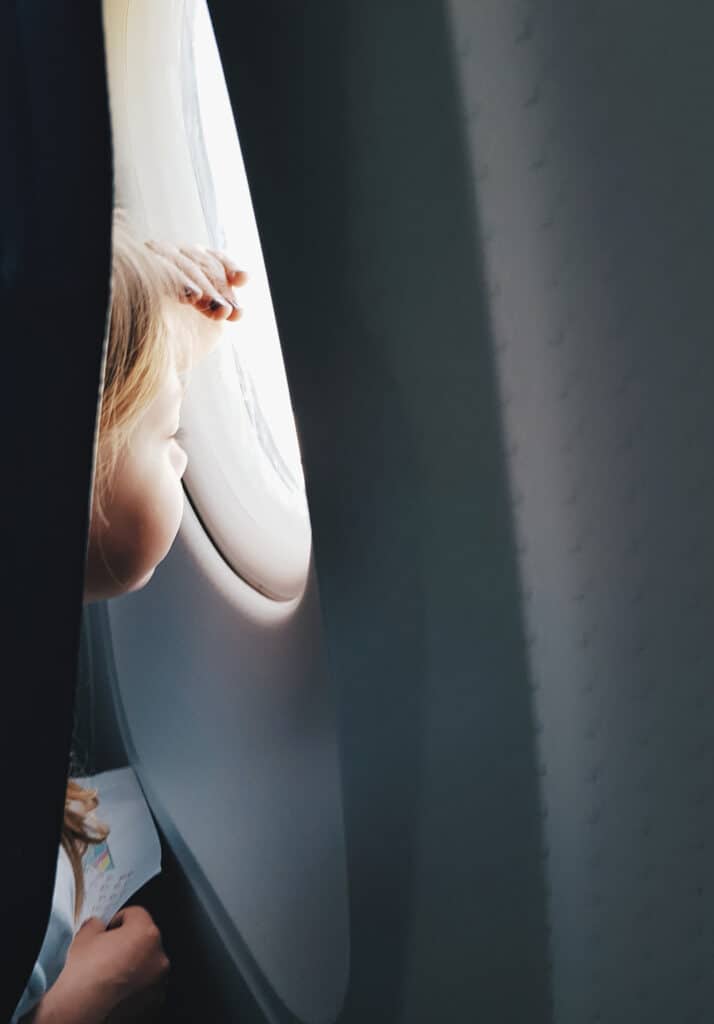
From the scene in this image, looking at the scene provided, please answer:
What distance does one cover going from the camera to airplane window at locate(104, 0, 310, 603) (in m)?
0.88

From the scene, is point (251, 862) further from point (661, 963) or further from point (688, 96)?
point (688, 96)

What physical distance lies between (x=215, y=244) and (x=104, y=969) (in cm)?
90

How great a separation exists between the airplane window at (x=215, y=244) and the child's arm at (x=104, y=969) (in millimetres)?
548

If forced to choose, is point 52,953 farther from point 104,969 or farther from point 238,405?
point 238,405

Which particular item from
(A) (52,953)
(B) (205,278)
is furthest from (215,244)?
(A) (52,953)

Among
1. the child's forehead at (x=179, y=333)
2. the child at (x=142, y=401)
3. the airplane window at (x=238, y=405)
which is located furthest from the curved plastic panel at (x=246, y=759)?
the child's forehead at (x=179, y=333)

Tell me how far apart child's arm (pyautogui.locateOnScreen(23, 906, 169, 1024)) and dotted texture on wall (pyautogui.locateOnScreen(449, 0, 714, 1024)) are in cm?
72

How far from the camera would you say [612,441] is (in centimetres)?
46

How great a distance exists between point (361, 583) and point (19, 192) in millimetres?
322

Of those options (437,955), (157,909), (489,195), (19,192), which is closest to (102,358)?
(19,192)

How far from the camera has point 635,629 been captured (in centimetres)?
48

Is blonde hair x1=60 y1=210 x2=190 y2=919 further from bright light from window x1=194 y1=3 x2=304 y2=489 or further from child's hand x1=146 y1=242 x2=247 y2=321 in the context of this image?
bright light from window x1=194 y1=3 x2=304 y2=489

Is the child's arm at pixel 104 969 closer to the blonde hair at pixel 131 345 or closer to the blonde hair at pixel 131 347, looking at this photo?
Result: the blonde hair at pixel 131 347

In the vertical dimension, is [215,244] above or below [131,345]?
above
